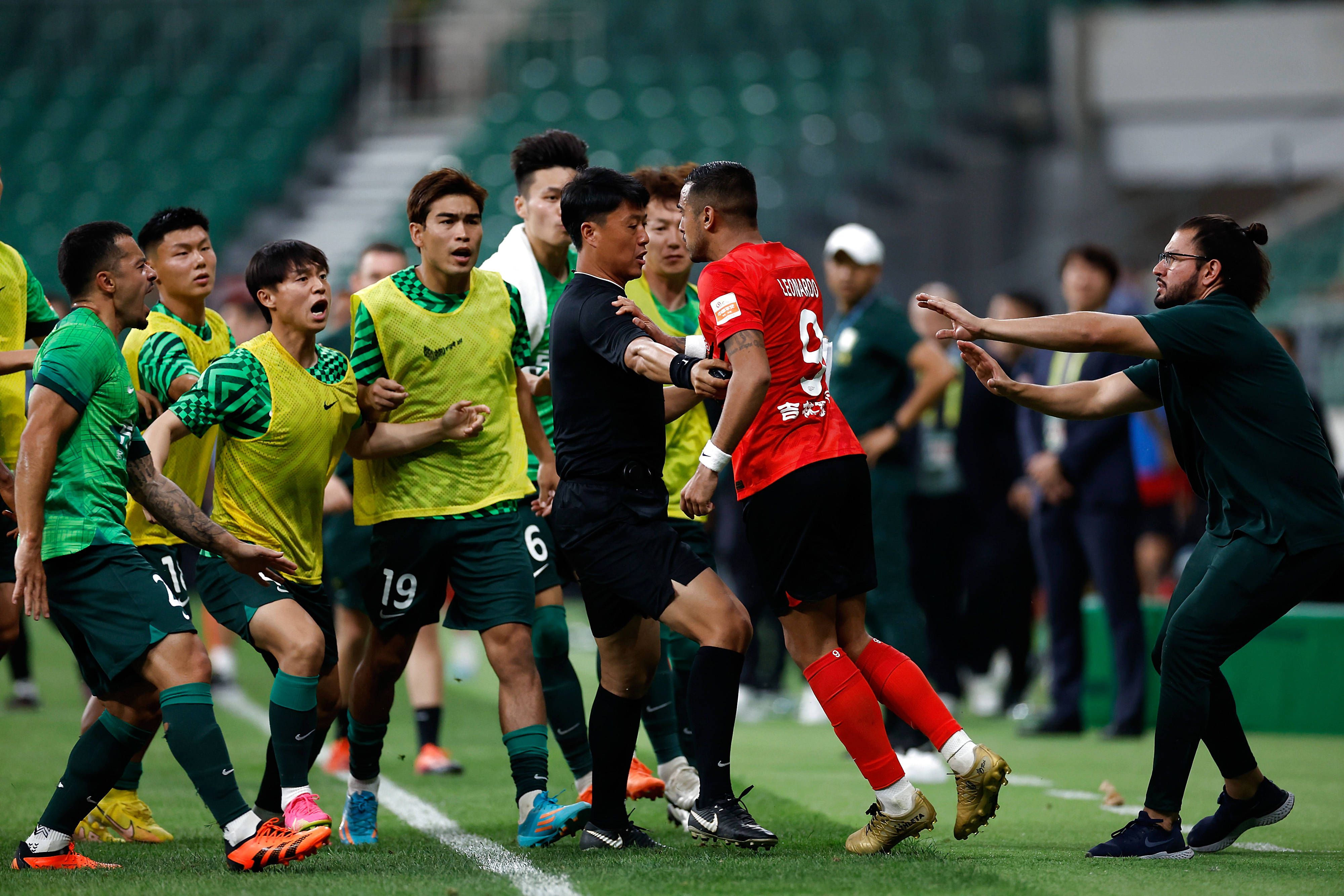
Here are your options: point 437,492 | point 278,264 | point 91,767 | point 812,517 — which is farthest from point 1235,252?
point 91,767

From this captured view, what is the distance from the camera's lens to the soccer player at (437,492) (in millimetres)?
5441

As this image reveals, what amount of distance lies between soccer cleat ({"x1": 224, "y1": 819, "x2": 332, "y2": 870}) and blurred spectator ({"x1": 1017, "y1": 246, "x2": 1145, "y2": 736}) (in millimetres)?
5253

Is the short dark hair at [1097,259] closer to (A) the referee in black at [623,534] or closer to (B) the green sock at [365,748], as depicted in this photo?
(A) the referee in black at [623,534]

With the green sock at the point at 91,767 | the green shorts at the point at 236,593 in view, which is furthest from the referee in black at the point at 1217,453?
the green sock at the point at 91,767

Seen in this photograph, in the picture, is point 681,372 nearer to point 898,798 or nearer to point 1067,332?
point 1067,332

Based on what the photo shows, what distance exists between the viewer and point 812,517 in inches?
195

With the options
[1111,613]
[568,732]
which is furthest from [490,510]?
[1111,613]

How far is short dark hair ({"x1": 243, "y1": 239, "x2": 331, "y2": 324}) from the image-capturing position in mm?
5363

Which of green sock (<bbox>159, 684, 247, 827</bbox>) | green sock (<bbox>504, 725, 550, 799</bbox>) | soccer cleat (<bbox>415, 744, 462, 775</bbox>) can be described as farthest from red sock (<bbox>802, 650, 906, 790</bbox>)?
soccer cleat (<bbox>415, 744, 462, 775</bbox>)

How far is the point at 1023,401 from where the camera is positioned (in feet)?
16.8

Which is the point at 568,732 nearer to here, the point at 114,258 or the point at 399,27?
the point at 114,258

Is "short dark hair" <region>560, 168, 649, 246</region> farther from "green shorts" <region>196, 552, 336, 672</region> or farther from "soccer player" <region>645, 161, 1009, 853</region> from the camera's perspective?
"green shorts" <region>196, 552, 336, 672</region>

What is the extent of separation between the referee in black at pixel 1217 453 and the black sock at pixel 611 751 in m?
1.56

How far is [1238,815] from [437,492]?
9.79ft
